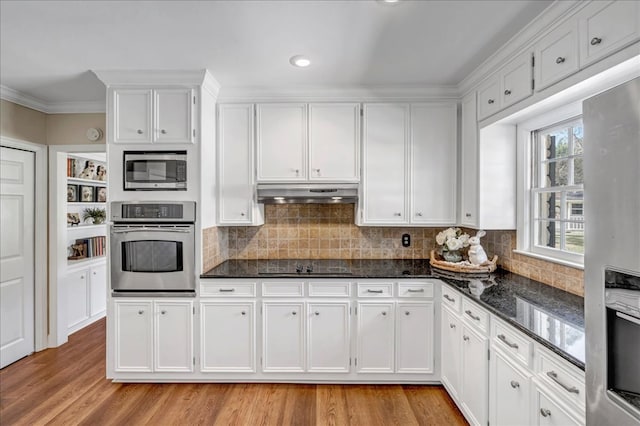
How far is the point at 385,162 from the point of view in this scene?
2955mm

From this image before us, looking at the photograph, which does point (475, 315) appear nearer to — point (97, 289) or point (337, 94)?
point (337, 94)

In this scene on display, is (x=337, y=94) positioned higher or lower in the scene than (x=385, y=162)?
higher

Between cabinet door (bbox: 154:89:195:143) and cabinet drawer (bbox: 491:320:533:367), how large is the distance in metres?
2.51

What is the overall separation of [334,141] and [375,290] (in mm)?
1347

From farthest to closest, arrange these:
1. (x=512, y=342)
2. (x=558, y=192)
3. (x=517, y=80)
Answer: (x=558, y=192) < (x=517, y=80) < (x=512, y=342)

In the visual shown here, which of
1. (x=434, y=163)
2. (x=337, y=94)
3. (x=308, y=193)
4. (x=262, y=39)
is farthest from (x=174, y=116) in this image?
(x=434, y=163)

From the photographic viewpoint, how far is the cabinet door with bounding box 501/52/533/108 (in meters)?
1.95

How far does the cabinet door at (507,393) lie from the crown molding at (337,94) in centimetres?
215

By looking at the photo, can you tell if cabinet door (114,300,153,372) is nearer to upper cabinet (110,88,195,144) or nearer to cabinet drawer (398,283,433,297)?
upper cabinet (110,88,195,144)

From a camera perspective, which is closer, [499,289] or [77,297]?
[499,289]

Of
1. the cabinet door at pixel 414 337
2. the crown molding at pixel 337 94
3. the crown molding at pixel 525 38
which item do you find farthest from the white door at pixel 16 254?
the crown molding at pixel 525 38

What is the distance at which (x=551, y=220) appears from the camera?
7.61ft

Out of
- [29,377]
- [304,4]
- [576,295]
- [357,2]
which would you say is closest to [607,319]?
[576,295]

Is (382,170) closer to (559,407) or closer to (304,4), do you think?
(304,4)
